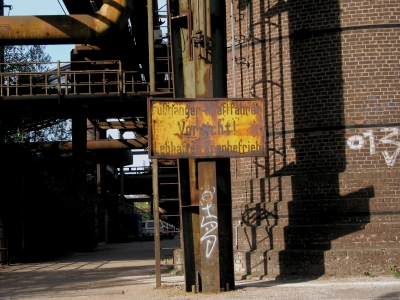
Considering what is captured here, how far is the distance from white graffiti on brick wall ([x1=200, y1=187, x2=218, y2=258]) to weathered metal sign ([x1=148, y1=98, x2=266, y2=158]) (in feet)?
2.93

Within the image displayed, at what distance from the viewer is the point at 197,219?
45.1ft

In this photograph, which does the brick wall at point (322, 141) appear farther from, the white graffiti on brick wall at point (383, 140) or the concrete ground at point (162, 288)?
the concrete ground at point (162, 288)

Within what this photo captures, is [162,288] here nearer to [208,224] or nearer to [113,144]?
[208,224]

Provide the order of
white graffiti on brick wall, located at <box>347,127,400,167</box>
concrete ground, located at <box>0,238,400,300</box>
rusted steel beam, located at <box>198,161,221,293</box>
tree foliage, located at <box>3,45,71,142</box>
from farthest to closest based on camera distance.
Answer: tree foliage, located at <box>3,45,71,142</box>
white graffiti on brick wall, located at <box>347,127,400,167</box>
rusted steel beam, located at <box>198,161,221,293</box>
concrete ground, located at <box>0,238,400,300</box>

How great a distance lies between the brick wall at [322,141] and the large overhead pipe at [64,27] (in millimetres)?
4473

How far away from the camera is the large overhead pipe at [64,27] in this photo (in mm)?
18906

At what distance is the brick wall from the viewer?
16094mm

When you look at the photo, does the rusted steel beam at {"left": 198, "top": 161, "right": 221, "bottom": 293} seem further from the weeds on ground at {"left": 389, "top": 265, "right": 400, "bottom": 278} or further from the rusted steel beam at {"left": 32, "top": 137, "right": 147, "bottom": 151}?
the rusted steel beam at {"left": 32, "top": 137, "right": 147, "bottom": 151}

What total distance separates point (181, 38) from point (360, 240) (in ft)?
20.6

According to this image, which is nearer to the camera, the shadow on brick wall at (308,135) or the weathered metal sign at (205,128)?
the weathered metal sign at (205,128)

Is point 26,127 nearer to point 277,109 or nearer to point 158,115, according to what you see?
point 277,109

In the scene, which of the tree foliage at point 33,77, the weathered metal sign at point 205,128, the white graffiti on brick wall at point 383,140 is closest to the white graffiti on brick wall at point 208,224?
the weathered metal sign at point 205,128

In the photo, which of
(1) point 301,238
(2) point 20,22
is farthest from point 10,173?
(1) point 301,238

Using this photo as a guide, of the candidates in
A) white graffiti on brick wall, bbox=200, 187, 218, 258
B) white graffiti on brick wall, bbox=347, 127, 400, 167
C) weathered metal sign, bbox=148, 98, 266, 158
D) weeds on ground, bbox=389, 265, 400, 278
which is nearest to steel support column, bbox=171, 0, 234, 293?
white graffiti on brick wall, bbox=200, 187, 218, 258
